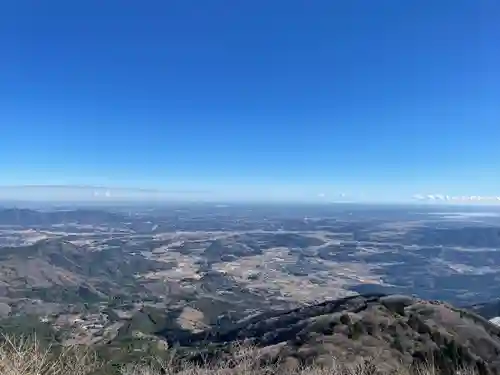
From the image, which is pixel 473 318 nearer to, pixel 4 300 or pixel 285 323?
pixel 285 323

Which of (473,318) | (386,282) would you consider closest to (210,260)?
(386,282)

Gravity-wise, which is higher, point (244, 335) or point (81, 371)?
point (81, 371)

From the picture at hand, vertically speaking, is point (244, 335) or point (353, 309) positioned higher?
point (353, 309)

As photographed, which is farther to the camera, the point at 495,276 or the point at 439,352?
the point at 495,276

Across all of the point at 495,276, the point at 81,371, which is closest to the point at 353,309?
the point at 81,371

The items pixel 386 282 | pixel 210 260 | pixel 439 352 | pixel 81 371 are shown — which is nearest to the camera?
pixel 81 371

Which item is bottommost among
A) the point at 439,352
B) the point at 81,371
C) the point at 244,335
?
the point at 244,335

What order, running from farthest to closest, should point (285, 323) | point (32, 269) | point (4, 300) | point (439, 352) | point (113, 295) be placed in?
point (32, 269) < point (113, 295) < point (4, 300) < point (285, 323) < point (439, 352)

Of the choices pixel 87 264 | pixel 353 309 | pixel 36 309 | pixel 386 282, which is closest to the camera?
pixel 353 309

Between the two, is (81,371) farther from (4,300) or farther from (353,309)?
(4,300)
